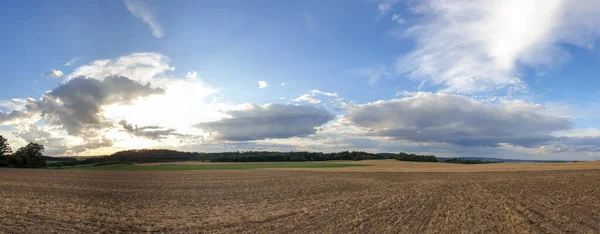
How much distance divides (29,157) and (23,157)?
1725 mm

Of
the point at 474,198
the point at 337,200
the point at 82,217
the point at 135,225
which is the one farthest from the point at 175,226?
the point at 474,198

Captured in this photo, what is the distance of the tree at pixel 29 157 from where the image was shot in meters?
94.2

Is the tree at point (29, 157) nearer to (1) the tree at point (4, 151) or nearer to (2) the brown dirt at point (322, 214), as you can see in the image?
(1) the tree at point (4, 151)

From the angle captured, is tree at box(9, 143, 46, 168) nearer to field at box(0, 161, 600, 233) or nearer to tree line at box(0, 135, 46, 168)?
tree line at box(0, 135, 46, 168)

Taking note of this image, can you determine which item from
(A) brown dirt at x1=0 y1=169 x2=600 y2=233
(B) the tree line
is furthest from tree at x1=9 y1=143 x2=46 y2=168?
(A) brown dirt at x1=0 y1=169 x2=600 y2=233

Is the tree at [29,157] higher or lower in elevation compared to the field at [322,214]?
higher

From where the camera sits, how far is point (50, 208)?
19.1 metres

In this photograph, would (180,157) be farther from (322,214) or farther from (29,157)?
(322,214)

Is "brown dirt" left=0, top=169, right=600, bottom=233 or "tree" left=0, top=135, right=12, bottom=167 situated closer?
"brown dirt" left=0, top=169, right=600, bottom=233

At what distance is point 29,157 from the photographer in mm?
97188

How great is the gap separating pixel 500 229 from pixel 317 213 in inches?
304

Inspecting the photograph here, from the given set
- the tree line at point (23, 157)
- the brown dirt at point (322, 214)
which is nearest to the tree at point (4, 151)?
the tree line at point (23, 157)

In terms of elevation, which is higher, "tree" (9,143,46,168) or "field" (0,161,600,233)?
"tree" (9,143,46,168)

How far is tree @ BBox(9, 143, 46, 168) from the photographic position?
309 feet
